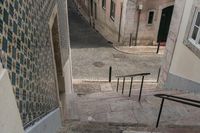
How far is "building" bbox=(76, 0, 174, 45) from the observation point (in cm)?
1343

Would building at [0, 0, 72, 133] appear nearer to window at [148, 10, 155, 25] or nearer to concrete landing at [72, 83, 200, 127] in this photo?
concrete landing at [72, 83, 200, 127]

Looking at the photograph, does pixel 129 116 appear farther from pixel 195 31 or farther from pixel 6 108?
pixel 6 108

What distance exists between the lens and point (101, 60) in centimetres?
1293

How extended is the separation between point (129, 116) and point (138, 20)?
30.8 feet

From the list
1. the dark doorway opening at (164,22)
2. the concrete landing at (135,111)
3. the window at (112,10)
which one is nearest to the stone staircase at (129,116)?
the concrete landing at (135,111)

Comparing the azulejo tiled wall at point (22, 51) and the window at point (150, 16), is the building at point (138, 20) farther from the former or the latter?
the azulejo tiled wall at point (22, 51)

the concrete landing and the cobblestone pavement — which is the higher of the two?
the concrete landing

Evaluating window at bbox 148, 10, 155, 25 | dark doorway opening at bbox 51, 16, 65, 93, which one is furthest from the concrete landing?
window at bbox 148, 10, 155, 25

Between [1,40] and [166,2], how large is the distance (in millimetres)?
13181

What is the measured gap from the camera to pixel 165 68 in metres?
8.36

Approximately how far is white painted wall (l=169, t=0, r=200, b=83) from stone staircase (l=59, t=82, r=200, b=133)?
0.84 meters

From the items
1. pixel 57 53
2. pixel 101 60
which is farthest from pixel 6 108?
pixel 101 60

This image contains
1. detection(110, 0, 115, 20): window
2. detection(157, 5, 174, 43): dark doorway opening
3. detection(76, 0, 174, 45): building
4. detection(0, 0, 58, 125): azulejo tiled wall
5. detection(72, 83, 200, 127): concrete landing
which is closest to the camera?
detection(0, 0, 58, 125): azulejo tiled wall

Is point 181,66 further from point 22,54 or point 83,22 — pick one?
point 83,22
